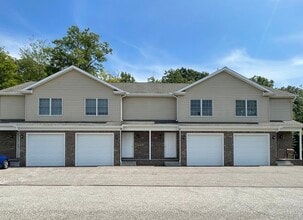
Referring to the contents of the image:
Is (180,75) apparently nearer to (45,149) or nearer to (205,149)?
(205,149)

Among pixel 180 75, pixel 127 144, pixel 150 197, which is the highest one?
pixel 180 75

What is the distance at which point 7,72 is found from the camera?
40.1 m

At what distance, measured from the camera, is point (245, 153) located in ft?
74.2

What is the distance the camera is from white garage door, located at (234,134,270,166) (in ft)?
74.1

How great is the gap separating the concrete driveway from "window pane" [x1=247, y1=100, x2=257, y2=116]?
959cm

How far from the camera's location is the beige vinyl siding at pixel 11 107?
24281 millimetres

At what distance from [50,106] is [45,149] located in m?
3.36

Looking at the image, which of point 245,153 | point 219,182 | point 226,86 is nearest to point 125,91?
point 226,86

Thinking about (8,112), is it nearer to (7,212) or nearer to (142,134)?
(142,134)

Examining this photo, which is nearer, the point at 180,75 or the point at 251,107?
the point at 251,107

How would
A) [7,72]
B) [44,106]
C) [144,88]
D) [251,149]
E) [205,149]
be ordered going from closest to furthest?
[205,149] → [251,149] → [44,106] → [144,88] → [7,72]

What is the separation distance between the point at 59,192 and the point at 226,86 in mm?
16510

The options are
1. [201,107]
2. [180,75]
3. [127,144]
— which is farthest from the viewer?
[180,75]

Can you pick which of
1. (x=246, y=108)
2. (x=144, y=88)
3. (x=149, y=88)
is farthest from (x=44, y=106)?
(x=246, y=108)
